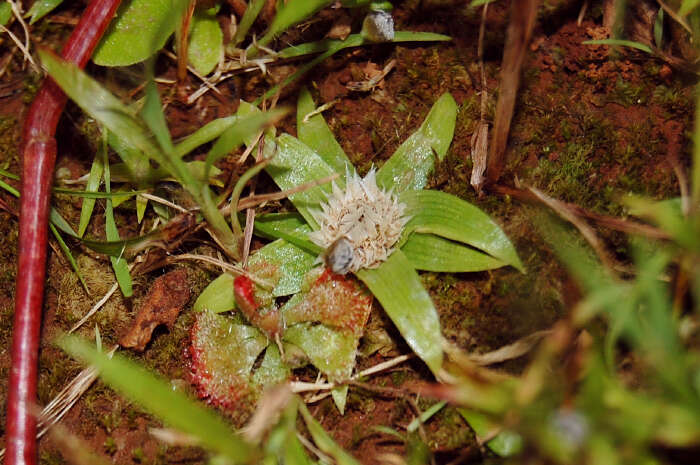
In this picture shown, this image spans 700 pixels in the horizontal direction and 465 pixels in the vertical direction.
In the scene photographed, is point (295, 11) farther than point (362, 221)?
No

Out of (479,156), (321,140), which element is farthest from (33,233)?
(479,156)

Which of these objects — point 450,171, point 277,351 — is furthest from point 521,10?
point 277,351

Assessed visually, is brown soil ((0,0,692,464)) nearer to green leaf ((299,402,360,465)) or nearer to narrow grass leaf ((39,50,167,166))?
green leaf ((299,402,360,465))

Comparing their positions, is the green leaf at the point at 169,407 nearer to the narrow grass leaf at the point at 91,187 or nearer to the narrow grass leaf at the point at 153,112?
the narrow grass leaf at the point at 153,112

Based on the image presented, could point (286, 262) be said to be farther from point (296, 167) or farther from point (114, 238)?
point (114, 238)

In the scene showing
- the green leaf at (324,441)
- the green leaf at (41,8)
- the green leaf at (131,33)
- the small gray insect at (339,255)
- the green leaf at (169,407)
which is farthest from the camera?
the green leaf at (41,8)

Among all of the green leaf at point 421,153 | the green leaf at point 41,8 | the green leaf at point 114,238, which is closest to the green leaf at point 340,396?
the green leaf at point 421,153
